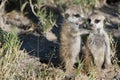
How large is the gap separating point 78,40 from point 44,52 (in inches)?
28.7

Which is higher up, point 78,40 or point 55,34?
point 78,40

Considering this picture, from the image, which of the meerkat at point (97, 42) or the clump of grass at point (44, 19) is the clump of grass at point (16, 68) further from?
the clump of grass at point (44, 19)

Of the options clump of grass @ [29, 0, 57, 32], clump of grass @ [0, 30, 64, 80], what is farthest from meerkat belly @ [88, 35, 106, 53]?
clump of grass @ [29, 0, 57, 32]

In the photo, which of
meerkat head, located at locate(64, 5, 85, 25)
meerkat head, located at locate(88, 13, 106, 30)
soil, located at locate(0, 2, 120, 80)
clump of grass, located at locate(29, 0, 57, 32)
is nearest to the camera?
meerkat head, located at locate(88, 13, 106, 30)

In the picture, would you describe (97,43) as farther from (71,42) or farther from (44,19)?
(44,19)

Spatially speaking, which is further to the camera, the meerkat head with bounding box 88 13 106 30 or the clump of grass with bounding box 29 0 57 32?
the clump of grass with bounding box 29 0 57 32

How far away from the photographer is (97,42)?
15.3ft

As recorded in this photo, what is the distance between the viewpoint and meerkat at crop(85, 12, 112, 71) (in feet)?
15.1

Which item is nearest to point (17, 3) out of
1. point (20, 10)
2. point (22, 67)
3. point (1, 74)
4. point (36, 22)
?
point (20, 10)

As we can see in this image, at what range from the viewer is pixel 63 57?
182 inches

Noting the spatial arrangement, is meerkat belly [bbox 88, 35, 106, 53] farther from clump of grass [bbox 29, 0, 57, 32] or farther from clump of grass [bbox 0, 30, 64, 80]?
clump of grass [bbox 29, 0, 57, 32]

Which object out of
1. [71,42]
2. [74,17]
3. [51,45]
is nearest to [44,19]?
[51,45]

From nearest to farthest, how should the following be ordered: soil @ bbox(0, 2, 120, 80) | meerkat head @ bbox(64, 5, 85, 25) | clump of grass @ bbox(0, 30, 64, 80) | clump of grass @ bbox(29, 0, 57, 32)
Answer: clump of grass @ bbox(0, 30, 64, 80) < meerkat head @ bbox(64, 5, 85, 25) < soil @ bbox(0, 2, 120, 80) < clump of grass @ bbox(29, 0, 57, 32)

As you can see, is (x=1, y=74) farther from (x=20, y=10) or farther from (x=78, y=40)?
(x=20, y=10)
